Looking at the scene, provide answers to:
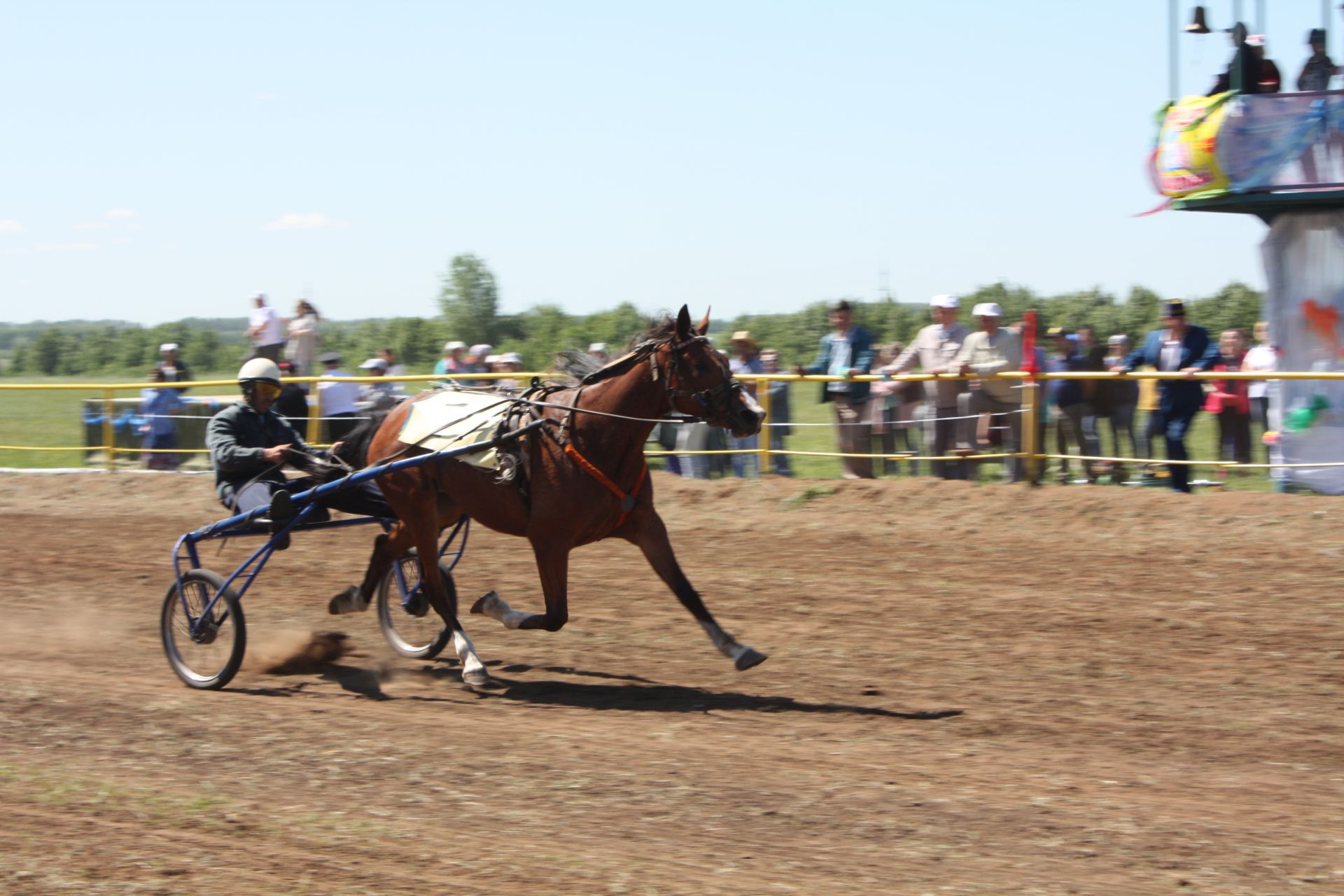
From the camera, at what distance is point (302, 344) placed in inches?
675

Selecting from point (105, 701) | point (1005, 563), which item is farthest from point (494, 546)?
point (105, 701)

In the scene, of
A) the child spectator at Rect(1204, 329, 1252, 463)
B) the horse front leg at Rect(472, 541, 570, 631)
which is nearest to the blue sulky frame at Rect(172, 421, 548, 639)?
the horse front leg at Rect(472, 541, 570, 631)

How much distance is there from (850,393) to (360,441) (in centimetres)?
575

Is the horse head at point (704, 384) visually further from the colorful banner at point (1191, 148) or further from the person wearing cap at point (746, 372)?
the colorful banner at point (1191, 148)

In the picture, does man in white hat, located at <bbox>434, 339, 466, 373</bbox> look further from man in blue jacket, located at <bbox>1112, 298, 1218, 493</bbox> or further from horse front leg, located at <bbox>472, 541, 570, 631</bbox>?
horse front leg, located at <bbox>472, 541, 570, 631</bbox>

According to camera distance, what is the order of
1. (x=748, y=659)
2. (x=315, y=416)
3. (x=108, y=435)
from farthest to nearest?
(x=108, y=435), (x=315, y=416), (x=748, y=659)

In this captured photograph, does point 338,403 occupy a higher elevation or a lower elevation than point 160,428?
higher

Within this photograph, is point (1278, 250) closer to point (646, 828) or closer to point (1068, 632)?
point (1068, 632)

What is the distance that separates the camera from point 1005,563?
10.2 m

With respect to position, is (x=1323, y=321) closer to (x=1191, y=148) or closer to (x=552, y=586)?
(x=1191, y=148)

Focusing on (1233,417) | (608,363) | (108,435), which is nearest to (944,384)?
(1233,417)

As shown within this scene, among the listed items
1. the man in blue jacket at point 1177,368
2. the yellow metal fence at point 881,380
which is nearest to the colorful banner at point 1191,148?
the man in blue jacket at point 1177,368

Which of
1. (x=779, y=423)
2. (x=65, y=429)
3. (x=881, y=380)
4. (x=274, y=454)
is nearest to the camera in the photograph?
(x=274, y=454)

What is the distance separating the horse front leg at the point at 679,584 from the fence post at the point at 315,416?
8939mm
